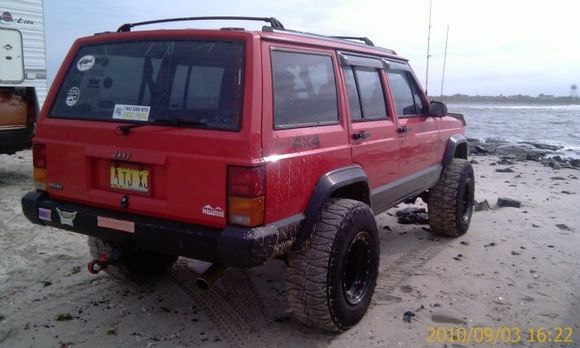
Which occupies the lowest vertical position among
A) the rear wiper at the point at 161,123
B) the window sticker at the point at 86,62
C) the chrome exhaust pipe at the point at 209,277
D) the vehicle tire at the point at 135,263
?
the vehicle tire at the point at 135,263

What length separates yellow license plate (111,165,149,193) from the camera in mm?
3012

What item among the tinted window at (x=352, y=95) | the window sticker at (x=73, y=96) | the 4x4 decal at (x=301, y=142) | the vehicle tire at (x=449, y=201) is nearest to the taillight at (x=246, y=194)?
the 4x4 decal at (x=301, y=142)

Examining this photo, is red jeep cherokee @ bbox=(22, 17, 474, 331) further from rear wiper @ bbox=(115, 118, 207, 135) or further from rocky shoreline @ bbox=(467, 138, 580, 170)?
rocky shoreline @ bbox=(467, 138, 580, 170)

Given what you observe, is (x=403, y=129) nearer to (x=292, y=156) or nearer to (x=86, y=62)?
(x=292, y=156)

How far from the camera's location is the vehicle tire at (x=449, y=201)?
5.63m

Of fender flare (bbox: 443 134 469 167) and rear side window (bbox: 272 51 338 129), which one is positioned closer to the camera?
rear side window (bbox: 272 51 338 129)

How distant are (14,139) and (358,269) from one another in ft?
20.6

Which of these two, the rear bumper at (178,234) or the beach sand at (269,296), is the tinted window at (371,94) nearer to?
the rear bumper at (178,234)

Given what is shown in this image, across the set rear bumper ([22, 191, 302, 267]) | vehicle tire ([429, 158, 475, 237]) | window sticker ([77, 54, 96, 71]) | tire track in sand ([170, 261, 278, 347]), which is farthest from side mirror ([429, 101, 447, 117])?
window sticker ([77, 54, 96, 71])

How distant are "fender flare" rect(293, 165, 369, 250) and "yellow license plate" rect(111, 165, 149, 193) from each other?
986 millimetres

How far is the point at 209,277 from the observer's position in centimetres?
310

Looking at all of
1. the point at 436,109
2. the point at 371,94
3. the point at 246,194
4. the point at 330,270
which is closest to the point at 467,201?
the point at 436,109

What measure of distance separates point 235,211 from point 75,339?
1.54 metres

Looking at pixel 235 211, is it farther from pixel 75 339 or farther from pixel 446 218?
pixel 446 218
